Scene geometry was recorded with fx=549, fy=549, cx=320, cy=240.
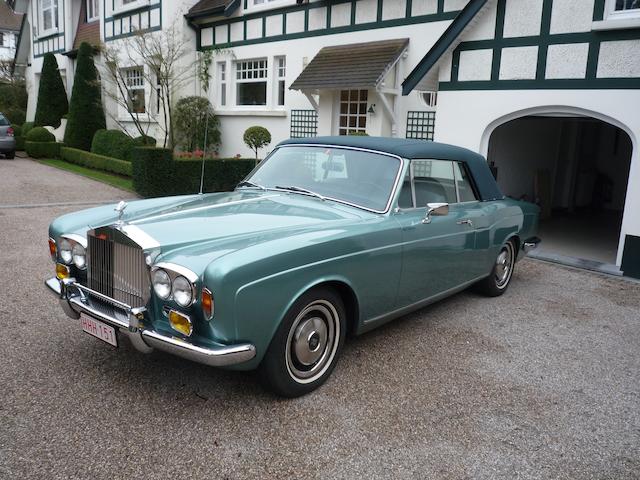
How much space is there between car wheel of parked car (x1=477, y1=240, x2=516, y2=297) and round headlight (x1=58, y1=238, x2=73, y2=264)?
4.28 m

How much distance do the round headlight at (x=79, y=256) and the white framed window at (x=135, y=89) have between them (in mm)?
16329

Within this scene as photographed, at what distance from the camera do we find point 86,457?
2961 mm

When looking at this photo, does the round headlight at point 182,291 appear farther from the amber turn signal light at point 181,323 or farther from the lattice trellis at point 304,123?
the lattice trellis at point 304,123

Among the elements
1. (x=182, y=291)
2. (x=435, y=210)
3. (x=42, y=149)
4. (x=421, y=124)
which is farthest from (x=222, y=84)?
(x=182, y=291)

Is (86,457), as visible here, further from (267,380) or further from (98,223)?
(98,223)

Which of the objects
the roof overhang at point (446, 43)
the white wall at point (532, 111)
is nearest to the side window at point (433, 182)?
the white wall at point (532, 111)

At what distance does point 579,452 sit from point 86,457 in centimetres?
282

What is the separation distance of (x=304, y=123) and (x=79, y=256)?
1064 centimetres

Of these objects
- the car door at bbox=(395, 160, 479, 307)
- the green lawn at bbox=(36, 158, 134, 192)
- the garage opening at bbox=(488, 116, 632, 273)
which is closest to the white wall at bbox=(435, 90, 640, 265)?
the garage opening at bbox=(488, 116, 632, 273)

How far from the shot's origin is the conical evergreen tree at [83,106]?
66.5ft

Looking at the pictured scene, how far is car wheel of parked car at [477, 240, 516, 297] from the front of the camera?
6195 millimetres

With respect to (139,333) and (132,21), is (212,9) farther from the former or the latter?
(139,333)

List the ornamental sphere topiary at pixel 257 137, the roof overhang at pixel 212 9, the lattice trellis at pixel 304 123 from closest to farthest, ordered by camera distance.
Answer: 1. the lattice trellis at pixel 304 123
2. the ornamental sphere topiary at pixel 257 137
3. the roof overhang at pixel 212 9

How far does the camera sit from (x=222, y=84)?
16641 mm
